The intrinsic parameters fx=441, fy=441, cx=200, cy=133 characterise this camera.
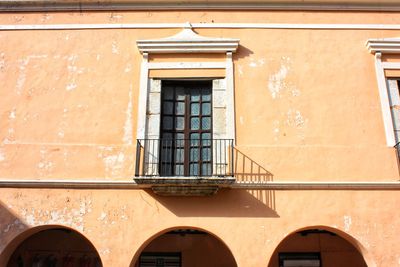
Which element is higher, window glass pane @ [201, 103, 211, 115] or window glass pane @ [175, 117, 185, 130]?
window glass pane @ [201, 103, 211, 115]

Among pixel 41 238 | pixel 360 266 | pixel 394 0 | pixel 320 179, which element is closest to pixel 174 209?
pixel 320 179

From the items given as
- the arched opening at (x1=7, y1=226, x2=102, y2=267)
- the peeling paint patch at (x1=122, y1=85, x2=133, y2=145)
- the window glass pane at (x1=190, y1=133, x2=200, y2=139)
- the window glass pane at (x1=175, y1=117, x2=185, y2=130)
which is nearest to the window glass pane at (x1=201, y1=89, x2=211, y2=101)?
the window glass pane at (x1=175, y1=117, x2=185, y2=130)

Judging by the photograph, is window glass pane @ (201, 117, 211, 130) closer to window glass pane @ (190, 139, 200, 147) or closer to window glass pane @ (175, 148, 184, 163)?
window glass pane @ (190, 139, 200, 147)

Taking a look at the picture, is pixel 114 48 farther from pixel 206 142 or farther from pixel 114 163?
pixel 206 142

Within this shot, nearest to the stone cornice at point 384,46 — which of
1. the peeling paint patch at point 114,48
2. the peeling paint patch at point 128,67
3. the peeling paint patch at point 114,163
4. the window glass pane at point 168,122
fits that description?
the window glass pane at point 168,122

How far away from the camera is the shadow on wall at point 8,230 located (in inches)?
304

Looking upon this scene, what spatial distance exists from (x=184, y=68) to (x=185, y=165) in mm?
1932

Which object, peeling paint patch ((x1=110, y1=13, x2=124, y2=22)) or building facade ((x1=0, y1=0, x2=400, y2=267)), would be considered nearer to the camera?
building facade ((x1=0, y1=0, x2=400, y2=267))

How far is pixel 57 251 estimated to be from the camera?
360 inches

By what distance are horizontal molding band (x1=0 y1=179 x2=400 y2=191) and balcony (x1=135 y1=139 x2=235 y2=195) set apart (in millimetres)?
256

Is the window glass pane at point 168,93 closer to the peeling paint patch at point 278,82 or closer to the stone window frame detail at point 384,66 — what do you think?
the peeling paint patch at point 278,82

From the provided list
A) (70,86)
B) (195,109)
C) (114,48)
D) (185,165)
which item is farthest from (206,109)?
(70,86)

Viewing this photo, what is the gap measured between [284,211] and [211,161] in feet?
5.25

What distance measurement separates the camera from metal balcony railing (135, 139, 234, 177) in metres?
8.06
